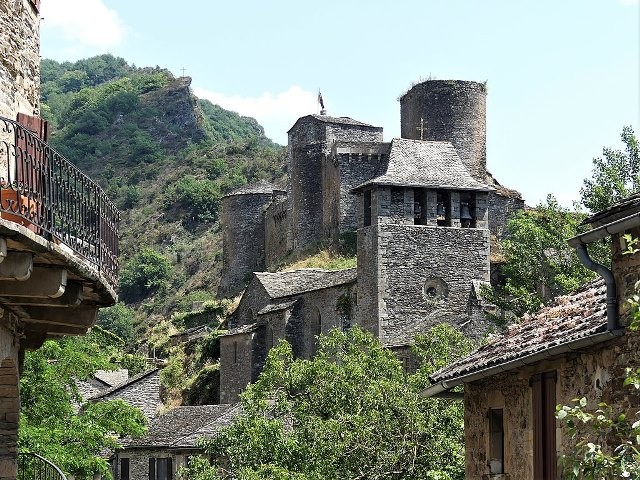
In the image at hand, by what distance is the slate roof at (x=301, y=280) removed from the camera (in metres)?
62.6

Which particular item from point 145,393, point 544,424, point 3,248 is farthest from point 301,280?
point 3,248

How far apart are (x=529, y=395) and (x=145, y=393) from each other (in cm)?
4277

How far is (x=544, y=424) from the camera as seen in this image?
15594mm

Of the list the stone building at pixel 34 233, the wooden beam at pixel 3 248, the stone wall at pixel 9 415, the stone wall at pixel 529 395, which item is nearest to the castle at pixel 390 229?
the stone wall at pixel 529 395

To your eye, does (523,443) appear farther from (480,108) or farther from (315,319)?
(480,108)

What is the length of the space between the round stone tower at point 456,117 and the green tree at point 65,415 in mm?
51093

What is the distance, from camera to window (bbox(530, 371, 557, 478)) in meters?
15.2

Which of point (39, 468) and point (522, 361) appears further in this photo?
point (39, 468)

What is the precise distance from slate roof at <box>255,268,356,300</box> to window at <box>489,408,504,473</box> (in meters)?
42.8

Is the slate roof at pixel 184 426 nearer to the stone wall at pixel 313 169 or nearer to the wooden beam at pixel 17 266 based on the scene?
the stone wall at pixel 313 169

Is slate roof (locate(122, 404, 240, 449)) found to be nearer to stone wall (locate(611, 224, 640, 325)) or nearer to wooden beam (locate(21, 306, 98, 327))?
stone wall (locate(611, 224, 640, 325))

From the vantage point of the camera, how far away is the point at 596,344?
547 inches

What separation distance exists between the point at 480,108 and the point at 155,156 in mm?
74680

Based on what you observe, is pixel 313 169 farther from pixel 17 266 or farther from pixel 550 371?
pixel 17 266
